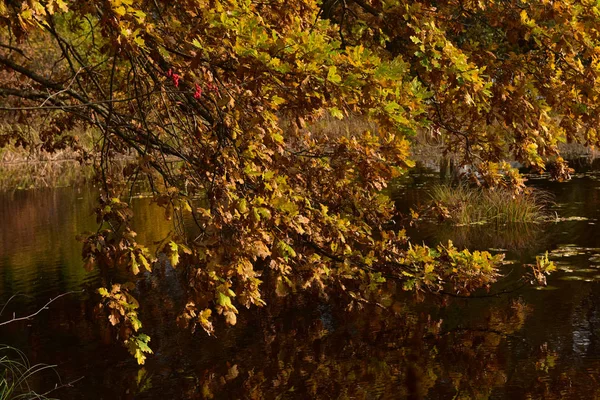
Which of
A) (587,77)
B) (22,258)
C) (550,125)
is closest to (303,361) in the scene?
(550,125)

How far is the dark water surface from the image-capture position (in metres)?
7.99

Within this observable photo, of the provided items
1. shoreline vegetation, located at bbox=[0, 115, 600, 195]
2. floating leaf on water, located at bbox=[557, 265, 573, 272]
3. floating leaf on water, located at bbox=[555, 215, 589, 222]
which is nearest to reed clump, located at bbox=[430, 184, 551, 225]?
floating leaf on water, located at bbox=[555, 215, 589, 222]

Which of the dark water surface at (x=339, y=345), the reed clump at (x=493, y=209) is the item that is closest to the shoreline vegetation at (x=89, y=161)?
the reed clump at (x=493, y=209)

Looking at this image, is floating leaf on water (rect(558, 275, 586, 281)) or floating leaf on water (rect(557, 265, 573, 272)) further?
floating leaf on water (rect(557, 265, 573, 272))

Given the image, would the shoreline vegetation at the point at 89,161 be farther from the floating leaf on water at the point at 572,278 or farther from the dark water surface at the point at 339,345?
the dark water surface at the point at 339,345

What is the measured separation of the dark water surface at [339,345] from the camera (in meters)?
7.99

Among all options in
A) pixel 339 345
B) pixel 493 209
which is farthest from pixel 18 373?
pixel 493 209

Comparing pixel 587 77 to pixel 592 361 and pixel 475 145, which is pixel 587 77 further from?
pixel 592 361

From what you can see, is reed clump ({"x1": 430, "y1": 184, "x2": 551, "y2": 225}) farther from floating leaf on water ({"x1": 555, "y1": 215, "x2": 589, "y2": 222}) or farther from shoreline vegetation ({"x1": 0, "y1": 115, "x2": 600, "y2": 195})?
shoreline vegetation ({"x1": 0, "y1": 115, "x2": 600, "y2": 195})

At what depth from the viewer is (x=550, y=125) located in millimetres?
7398

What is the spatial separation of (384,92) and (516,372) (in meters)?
3.81

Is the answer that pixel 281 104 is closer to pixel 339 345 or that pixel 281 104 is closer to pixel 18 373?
pixel 339 345

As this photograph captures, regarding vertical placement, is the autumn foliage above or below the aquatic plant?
above

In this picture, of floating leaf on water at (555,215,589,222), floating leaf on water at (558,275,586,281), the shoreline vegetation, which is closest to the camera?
floating leaf on water at (558,275,586,281)
